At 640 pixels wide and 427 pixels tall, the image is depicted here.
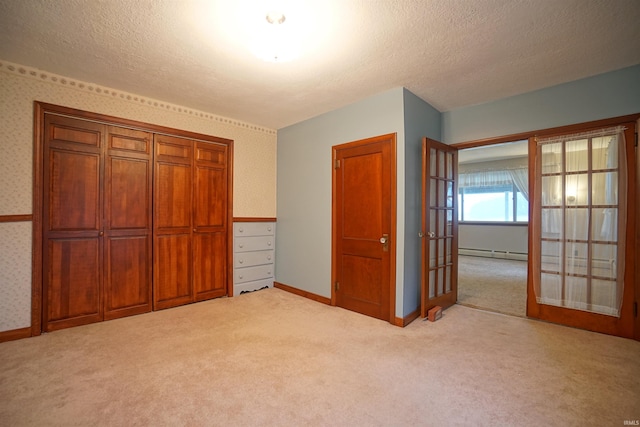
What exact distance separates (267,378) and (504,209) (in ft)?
24.9

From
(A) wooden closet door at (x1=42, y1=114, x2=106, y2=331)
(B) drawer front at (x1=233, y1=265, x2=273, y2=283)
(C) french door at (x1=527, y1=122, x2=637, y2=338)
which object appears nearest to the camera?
(C) french door at (x1=527, y1=122, x2=637, y2=338)

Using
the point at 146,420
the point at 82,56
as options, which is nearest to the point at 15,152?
the point at 82,56

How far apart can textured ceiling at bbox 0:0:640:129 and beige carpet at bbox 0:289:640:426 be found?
2.53m

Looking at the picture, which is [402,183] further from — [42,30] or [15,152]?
[15,152]

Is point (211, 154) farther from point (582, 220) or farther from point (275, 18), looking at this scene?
point (582, 220)

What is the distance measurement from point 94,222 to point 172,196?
83cm

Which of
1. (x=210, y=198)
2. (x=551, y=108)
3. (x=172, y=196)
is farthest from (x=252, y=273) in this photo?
(x=551, y=108)

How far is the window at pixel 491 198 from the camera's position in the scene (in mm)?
7195

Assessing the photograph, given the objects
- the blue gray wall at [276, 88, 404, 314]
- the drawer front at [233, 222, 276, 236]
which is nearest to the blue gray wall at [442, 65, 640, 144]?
the blue gray wall at [276, 88, 404, 314]

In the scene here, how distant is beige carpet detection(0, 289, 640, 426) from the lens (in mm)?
1671

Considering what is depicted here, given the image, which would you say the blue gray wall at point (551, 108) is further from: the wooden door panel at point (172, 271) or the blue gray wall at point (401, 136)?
the wooden door panel at point (172, 271)

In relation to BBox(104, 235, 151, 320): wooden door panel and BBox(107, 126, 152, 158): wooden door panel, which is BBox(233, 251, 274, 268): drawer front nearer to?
BBox(104, 235, 151, 320): wooden door panel

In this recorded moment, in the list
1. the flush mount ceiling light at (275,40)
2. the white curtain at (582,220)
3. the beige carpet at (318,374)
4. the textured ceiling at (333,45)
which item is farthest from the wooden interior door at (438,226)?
the flush mount ceiling light at (275,40)

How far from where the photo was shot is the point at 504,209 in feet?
24.3
